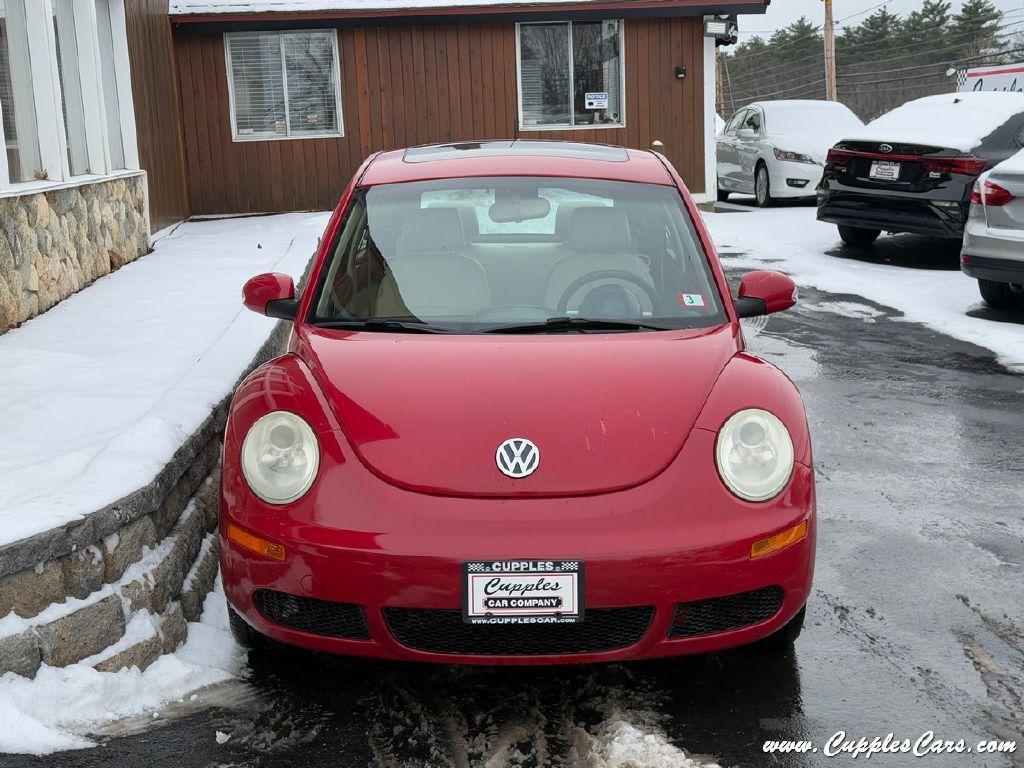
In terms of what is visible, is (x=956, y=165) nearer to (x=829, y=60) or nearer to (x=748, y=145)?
(x=748, y=145)

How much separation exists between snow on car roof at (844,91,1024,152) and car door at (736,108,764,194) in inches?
234

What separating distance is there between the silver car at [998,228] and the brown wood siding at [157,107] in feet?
29.1

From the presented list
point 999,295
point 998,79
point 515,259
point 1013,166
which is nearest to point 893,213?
point 999,295

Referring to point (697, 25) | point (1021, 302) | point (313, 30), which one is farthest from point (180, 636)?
point (697, 25)

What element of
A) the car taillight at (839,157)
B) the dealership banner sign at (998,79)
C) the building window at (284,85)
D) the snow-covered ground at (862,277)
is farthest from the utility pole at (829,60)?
the car taillight at (839,157)

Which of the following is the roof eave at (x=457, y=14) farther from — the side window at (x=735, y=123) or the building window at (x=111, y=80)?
the building window at (x=111, y=80)

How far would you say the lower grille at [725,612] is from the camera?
3.26 metres

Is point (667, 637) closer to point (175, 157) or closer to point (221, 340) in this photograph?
point (221, 340)

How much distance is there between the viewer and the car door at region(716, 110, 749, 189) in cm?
2072

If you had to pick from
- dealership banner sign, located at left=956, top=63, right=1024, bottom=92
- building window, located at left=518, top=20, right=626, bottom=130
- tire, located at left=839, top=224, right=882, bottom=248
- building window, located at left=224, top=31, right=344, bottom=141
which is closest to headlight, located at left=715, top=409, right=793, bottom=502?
tire, located at left=839, top=224, right=882, bottom=248

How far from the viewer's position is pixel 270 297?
4.56 m

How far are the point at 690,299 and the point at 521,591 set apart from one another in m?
1.53

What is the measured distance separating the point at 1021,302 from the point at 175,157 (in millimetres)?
11419

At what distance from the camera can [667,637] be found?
3254 millimetres
